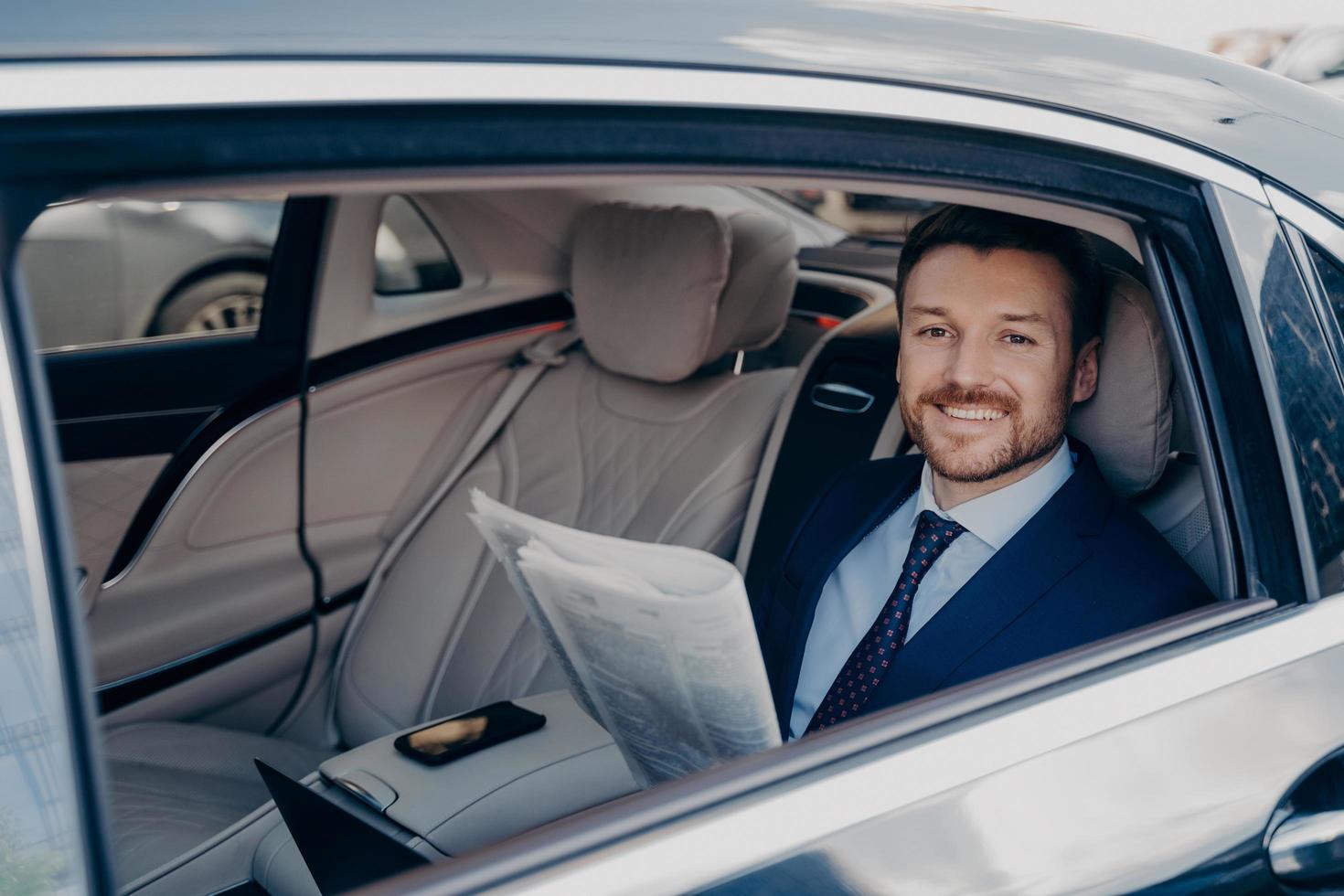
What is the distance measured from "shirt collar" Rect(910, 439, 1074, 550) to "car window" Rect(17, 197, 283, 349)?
1.71 m

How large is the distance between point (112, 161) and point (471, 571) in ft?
6.22

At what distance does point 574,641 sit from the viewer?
4.12 ft

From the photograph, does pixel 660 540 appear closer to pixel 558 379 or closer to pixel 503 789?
pixel 558 379

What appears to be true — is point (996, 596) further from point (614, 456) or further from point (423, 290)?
point (423, 290)

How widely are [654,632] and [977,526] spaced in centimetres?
74

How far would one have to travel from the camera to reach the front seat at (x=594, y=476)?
240cm

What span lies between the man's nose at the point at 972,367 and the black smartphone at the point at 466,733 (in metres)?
0.84

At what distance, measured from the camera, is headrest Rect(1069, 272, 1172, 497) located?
5.21 feet

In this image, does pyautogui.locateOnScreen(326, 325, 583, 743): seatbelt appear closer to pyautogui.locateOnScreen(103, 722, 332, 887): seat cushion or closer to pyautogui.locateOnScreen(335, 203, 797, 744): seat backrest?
pyautogui.locateOnScreen(335, 203, 797, 744): seat backrest

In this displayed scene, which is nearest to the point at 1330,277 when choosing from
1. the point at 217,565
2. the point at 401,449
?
the point at 401,449

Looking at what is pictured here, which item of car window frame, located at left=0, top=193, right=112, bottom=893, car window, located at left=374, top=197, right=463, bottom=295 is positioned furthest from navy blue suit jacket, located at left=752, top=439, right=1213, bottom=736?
car window, located at left=374, top=197, right=463, bottom=295

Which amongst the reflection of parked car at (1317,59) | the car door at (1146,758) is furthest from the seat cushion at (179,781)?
the reflection of parked car at (1317,59)

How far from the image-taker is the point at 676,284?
7.91 feet

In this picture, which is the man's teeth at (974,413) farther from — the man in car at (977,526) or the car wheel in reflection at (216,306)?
the car wheel in reflection at (216,306)
